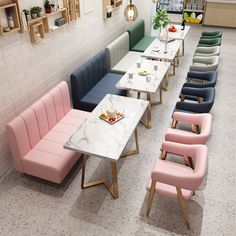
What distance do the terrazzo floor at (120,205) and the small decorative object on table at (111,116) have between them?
731mm

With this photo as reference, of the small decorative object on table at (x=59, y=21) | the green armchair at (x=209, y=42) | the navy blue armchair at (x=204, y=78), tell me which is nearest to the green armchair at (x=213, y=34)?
the green armchair at (x=209, y=42)

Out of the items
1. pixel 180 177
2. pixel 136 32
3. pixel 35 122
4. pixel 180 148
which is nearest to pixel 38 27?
pixel 35 122

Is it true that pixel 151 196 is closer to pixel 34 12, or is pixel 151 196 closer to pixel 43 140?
pixel 43 140

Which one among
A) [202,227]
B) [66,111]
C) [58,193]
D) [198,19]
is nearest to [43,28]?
[66,111]

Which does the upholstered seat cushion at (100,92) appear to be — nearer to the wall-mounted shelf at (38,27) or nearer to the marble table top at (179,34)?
the wall-mounted shelf at (38,27)

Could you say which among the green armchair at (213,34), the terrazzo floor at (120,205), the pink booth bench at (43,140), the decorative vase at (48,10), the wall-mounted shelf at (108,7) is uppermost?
the decorative vase at (48,10)

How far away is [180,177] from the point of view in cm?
263

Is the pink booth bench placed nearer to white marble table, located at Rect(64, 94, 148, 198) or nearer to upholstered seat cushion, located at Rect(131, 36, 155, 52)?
white marble table, located at Rect(64, 94, 148, 198)

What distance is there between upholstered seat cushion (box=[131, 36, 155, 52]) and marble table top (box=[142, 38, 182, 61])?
20.7 inches

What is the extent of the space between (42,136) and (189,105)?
2.13 m

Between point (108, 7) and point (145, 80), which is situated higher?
point (108, 7)

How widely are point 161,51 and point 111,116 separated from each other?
2846 mm

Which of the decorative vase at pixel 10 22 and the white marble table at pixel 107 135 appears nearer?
the white marble table at pixel 107 135

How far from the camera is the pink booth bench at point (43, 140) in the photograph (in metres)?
3.22
